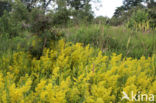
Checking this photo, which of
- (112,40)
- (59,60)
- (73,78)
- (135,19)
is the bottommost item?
(73,78)

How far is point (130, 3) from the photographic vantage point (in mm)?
30953

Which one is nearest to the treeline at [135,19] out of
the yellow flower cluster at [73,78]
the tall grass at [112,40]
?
the tall grass at [112,40]

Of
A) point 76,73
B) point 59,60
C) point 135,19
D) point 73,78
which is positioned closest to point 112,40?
point 76,73

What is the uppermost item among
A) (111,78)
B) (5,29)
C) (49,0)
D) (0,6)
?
(0,6)

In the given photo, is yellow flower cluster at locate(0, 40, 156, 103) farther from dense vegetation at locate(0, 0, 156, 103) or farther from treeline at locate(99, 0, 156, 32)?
treeline at locate(99, 0, 156, 32)

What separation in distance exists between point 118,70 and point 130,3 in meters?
30.5

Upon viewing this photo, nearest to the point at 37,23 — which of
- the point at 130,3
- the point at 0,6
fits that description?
the point at 0,6

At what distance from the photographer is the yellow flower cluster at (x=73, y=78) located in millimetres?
2012

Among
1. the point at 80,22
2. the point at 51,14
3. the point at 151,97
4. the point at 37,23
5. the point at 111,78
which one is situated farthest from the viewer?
the point at 80,22

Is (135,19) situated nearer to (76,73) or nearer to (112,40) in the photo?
(112,40)

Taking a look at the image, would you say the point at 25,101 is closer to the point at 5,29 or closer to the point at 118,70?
the point at 118,70

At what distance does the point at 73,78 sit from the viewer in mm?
2506

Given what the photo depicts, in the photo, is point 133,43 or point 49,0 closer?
point 49,0

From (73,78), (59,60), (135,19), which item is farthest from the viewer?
(135,19)
